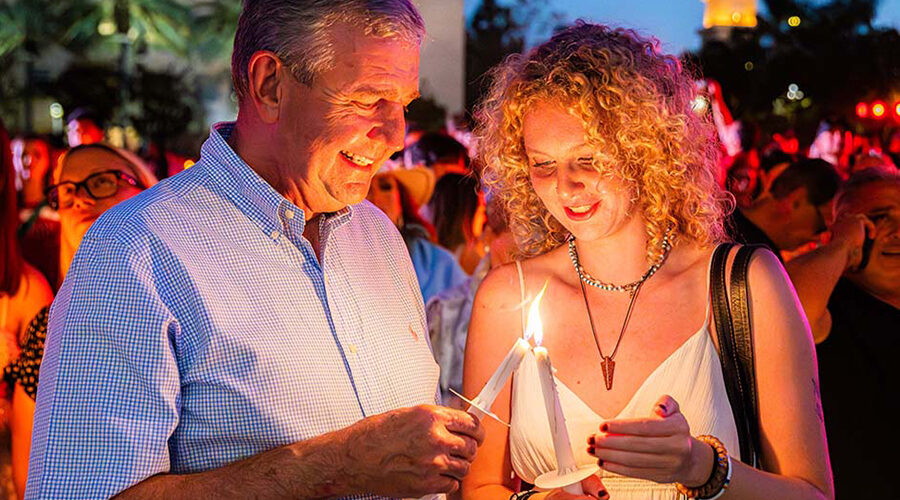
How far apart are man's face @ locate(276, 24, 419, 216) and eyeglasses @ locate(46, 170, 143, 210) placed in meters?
2.35

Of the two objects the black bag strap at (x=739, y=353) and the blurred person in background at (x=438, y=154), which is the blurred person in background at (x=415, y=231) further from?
the black bag strap at (x=739, y=353)

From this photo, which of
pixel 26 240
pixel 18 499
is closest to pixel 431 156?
pixel 26 240

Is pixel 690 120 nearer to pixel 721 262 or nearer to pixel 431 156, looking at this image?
pixel 721 262

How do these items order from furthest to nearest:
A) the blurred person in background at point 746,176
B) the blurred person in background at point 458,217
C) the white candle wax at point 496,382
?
the blurred person in background at point 746,176 < the blurred person in background at point 458,217 < the white candle wax at point 496,382

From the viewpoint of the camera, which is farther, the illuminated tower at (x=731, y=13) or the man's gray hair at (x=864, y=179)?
the illuminated tower at (x=731, y=13)

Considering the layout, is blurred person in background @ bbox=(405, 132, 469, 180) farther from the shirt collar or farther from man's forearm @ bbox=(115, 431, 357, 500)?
man's forearm @ bbox=(115, 431, 357, 500)

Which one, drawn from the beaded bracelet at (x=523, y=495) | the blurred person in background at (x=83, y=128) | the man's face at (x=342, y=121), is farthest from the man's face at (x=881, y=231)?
the blurred person in background at (x=83, y=128)

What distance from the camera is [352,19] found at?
103 inches

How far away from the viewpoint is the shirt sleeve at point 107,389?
2182 mm

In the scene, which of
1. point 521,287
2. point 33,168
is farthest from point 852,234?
point 33,168

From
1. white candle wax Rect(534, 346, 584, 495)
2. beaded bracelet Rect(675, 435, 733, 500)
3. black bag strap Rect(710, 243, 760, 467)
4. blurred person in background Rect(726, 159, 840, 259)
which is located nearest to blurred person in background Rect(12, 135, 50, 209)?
blurred person in background Rect(726, 159, 840, 259)

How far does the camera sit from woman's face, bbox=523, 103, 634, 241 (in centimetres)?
288

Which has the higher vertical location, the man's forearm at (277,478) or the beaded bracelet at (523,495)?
the man's forearm at (277,478)

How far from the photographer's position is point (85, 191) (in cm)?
469
